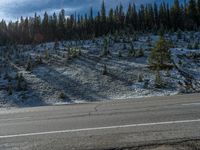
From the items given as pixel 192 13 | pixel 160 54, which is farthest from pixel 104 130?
pixel 192 13

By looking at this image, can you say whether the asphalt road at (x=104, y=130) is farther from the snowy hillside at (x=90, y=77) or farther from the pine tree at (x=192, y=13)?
the pine tree at (x=192, y=13)

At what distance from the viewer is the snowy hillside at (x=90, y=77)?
84.4 ft

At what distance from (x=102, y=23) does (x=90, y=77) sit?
61.4m

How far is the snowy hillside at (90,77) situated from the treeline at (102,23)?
4346cm

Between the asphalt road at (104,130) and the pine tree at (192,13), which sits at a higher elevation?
the pine tree at (192,13)

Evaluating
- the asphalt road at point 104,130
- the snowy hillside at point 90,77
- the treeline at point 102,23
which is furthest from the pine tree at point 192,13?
the asphalt road at point 104,130

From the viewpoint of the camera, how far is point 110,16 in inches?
3696

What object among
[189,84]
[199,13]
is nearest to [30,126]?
[189,84]

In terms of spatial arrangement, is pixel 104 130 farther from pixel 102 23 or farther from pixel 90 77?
pixel 102 23

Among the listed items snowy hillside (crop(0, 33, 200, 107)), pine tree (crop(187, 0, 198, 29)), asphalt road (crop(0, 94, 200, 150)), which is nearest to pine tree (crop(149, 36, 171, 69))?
snowy hillside (crop(0, 33, 200, 107))

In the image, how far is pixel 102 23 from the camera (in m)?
91.0

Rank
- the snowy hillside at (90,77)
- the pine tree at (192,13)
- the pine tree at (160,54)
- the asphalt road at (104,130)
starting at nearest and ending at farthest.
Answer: the asphalt road at (104,130) → the snowy hillside at (90,77) → the pine tree at (160,54) → the pine tree at (192,13)

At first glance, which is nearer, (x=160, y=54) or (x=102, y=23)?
(x=160, y=54)

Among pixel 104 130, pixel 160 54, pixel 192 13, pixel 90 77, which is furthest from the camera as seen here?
pixel 192 13
